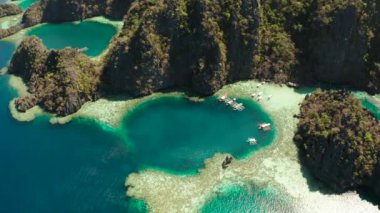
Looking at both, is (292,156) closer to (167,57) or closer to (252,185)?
(252,185)

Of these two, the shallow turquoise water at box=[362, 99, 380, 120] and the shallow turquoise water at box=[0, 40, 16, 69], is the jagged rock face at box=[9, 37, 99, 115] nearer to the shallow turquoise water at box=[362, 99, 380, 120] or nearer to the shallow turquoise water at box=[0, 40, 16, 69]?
the shallow turquoise water at box=[0, 40, 16, 69]

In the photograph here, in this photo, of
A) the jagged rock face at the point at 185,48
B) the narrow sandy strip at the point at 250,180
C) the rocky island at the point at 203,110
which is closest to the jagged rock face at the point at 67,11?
the rocky island at the point at 203,110

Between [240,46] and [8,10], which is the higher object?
[240,46]

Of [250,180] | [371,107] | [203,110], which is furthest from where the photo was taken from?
[203,110]

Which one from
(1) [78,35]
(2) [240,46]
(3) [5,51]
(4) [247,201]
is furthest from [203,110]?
(3) [5,51]

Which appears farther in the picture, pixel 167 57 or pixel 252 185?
pixel 167 57

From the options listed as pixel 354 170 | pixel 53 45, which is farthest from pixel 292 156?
pixel 53 45

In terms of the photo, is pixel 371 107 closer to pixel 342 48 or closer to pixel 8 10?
pixel 342 48
